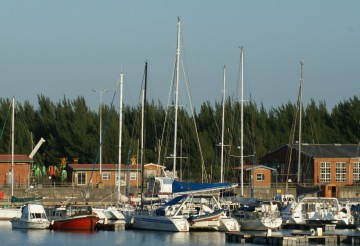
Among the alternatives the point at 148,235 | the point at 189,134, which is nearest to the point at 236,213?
the point at 148,235

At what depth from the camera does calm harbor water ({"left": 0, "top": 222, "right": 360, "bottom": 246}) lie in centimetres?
5241

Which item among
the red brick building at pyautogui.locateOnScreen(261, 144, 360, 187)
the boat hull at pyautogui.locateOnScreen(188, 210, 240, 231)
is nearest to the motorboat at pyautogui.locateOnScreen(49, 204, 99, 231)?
the boat hull at pyautogui.locateOnScreen(188, 210, 240, 231)

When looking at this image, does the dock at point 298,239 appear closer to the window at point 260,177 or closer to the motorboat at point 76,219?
the motorboat at point 76,219

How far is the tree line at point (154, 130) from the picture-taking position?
98.9 meters

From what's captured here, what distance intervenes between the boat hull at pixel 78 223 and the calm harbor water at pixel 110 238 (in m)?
0.84

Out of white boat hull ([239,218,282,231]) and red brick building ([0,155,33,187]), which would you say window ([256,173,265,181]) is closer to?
red brick building ([0,155,33,187])

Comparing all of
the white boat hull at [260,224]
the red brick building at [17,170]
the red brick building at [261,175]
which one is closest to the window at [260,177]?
the red brick building at [261,175]

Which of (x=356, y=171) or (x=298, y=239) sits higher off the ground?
(x=356, y=171)

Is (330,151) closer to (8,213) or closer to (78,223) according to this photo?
(8,213)

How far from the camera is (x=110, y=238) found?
55.2 meters

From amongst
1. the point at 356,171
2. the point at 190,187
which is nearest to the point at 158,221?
the point at 190,187

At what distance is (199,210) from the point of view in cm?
5859

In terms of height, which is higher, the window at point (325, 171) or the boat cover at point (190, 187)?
the window at point (325, 171)

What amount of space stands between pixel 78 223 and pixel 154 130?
47504 millimetres
